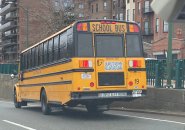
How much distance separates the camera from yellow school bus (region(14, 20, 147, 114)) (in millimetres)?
13445

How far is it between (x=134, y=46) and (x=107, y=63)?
1.28m

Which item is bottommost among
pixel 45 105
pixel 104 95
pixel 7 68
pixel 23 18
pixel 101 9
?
pixel 45 105

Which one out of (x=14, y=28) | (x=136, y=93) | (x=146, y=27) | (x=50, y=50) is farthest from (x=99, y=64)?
(x=14, y=28)

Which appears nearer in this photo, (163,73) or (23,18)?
(163,73)

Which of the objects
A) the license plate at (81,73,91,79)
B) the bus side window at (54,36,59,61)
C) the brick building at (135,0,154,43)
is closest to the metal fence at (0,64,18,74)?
the bus side window at (54,36,59,61)

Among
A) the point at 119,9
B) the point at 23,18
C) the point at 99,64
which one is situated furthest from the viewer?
the point at 23,18

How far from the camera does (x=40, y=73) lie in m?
17.7

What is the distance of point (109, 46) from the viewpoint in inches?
557

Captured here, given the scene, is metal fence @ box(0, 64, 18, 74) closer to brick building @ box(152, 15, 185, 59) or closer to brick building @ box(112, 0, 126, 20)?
brick building @ box(152, 15, 185, 59)

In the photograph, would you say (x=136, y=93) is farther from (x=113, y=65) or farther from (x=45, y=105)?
(x=45, y=105)

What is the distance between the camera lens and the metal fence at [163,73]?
51.6 ft

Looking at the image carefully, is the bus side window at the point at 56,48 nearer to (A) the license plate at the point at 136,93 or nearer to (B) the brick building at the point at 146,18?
(A) the license plate at the point at 136,93

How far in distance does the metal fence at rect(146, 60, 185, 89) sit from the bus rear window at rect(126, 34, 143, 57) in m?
1.98

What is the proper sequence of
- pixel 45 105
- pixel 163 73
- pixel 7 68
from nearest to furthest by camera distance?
pixel 45 105 → pixel 163 73 → pixel 7 68
